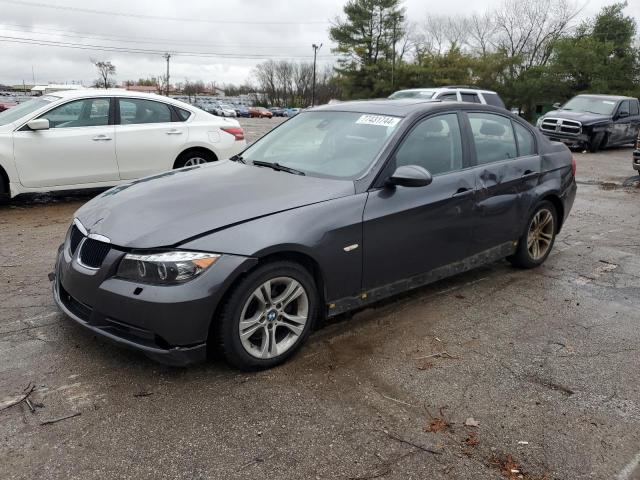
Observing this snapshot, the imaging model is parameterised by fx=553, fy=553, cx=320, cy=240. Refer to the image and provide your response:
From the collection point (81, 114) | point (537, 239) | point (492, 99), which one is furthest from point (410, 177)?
point (492, 99)

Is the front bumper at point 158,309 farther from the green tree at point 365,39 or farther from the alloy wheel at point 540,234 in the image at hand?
the green tree at point 365,39

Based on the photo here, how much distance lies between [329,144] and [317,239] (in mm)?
1078

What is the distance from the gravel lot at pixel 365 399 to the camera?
8.41 feet

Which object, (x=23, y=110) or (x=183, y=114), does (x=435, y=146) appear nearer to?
(x=183, y=114)

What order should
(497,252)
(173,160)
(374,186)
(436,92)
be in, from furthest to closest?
(436,92)
(173,160)
(497,252)
(374,186)

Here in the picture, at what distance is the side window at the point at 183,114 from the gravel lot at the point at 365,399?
406 cm

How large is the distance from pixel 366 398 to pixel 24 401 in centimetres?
184

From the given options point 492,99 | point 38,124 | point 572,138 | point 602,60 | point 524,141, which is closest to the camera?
point 524,141

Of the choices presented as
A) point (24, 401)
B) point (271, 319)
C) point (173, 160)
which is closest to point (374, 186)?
point (271, 319)

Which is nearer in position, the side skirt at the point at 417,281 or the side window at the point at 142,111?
the side skirt at the point at 417,281

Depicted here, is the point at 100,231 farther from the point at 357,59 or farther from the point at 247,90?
the point at 247,90

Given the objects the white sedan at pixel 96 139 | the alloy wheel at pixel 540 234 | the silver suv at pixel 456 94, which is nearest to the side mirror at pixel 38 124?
the white sedan at pixel 96 139

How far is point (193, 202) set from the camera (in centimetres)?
341

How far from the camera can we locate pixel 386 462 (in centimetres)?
257
